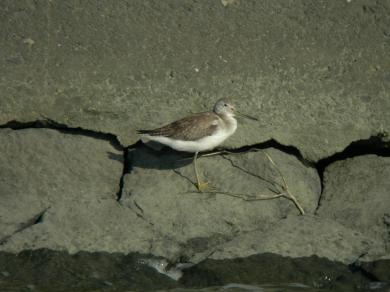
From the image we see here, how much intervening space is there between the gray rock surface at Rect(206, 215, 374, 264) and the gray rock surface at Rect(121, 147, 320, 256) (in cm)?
16

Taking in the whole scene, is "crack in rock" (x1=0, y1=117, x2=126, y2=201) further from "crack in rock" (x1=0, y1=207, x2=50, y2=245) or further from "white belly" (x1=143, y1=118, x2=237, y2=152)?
"crack in rock" (x1=0, y1=207, x2=50, y2=245)

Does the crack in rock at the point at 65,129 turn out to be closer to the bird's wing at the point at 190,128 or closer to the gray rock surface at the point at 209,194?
the gray rock surface at the point at 209,194

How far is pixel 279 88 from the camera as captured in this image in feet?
23.7

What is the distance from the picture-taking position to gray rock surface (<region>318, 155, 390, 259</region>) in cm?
635

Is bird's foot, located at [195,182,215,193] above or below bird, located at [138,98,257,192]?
below

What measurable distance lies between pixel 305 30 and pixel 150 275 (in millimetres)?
2798

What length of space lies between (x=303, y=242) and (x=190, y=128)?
1.43m

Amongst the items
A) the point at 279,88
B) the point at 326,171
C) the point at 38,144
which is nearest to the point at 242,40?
the point at 279,88

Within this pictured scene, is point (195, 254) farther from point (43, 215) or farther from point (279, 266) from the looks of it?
point (43, 215)

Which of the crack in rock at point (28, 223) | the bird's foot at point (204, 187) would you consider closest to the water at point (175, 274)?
the crack in rock at point (28, 223)

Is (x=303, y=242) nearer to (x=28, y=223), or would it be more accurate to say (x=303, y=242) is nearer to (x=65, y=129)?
(x=28, y=223)

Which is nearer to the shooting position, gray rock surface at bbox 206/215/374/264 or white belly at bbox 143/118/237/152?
gray rock surface at bbox 206/215/374/264

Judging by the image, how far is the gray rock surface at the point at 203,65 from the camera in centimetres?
717


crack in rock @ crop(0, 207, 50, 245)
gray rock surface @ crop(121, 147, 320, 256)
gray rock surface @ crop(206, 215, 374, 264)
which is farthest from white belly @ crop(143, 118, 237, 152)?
crack in rock @ crop(0, 207, 50, 245)
